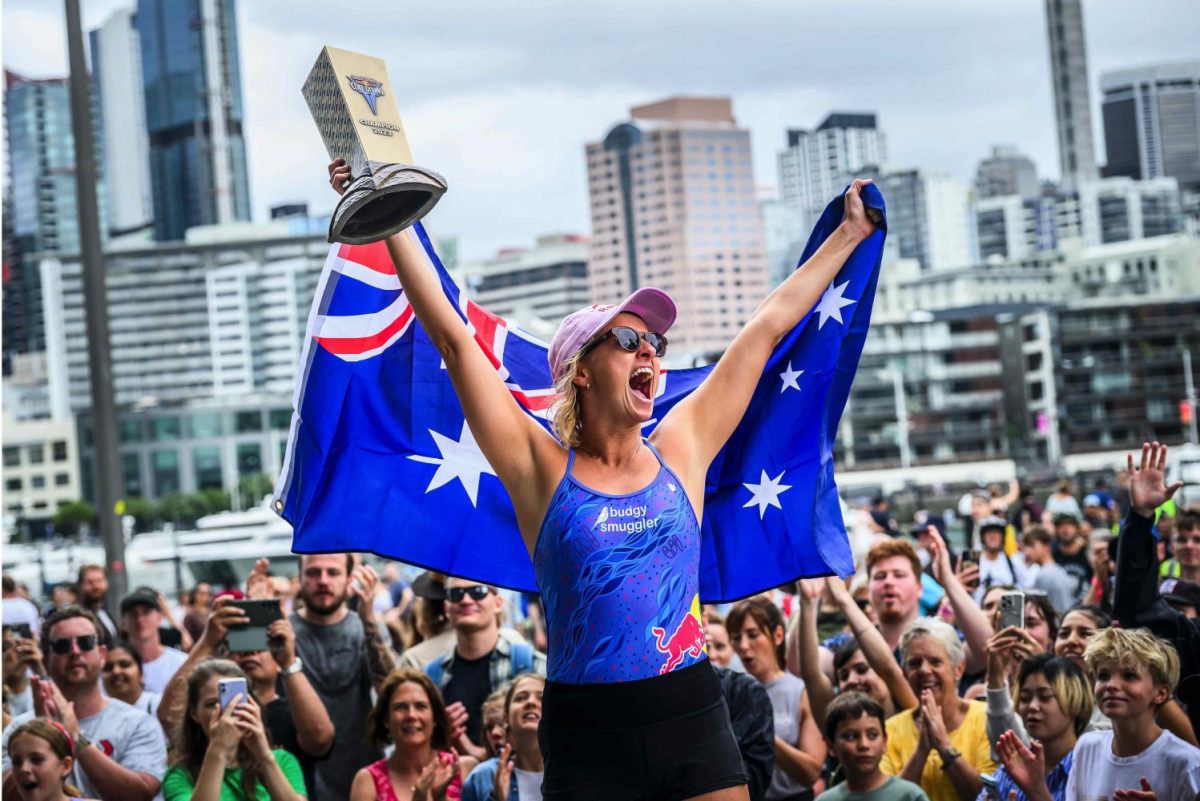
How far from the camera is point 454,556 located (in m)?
5.73

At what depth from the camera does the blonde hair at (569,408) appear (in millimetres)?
4281

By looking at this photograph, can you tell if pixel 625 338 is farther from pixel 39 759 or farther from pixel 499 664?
pixel 499 664

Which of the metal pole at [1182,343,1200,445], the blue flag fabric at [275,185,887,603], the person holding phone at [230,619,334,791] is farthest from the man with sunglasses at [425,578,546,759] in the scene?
the metal pole at [1182,343,1200,445]

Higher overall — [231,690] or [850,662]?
[231,690]

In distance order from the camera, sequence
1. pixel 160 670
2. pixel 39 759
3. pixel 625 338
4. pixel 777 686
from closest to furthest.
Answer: pixel 625 338, pixel 39 759, pixel 777 686, pixel 160 670

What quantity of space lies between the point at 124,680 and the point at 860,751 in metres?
3.96

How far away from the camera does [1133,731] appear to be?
592 cm

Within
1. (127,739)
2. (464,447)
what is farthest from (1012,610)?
(127,739)

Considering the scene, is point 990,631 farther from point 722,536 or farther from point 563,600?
point 563,600

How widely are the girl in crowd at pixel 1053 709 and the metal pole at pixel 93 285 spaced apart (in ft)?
29.2

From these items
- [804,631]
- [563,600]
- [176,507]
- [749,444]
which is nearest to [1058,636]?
[804,631]


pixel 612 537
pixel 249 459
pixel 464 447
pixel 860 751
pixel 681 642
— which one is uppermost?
pixel 249 459

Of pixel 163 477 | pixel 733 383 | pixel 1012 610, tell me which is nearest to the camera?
pixel 733 383

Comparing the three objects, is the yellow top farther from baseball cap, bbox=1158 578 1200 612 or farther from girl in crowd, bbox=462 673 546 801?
girl in crowd, bbox=462 673 546 801
